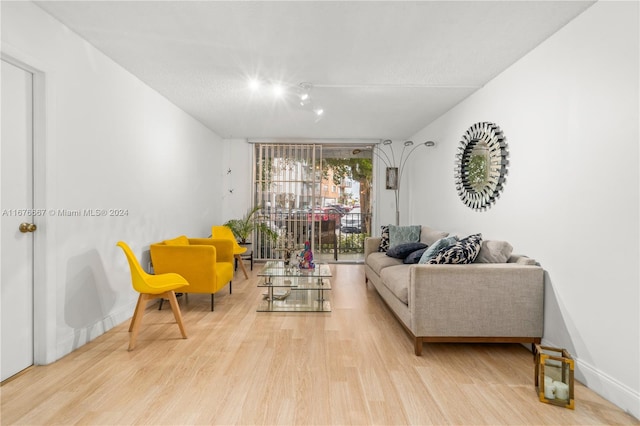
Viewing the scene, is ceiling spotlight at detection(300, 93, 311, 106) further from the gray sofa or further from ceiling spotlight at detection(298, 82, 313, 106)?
the gray sofa

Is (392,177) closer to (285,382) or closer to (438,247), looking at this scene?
(438,247)

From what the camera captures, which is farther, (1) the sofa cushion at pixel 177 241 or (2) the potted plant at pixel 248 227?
(2) the potted plant at pixel 248 227

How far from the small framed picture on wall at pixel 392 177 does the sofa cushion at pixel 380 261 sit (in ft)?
7.19

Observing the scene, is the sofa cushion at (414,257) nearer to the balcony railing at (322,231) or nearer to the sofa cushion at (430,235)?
the sofa cushion at (430,235)

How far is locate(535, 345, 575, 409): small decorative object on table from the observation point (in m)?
1.93

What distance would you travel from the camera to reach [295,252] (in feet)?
13.8

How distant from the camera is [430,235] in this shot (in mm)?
4375

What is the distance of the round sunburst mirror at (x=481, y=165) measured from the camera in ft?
10.6

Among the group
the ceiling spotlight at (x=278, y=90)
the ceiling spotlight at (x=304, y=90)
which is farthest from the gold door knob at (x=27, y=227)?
the ceiling spotlight at (x=304, y=90)

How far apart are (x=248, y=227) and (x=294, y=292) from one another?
2.08 metres

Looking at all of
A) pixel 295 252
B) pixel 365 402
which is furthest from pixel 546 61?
pixel 295 252

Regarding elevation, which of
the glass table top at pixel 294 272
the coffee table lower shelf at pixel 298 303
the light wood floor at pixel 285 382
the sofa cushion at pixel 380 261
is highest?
the sofa cushion at pixel 380 261

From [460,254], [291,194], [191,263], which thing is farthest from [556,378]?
[291,194]

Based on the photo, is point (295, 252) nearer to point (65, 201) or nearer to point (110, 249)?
point (110, 249)
